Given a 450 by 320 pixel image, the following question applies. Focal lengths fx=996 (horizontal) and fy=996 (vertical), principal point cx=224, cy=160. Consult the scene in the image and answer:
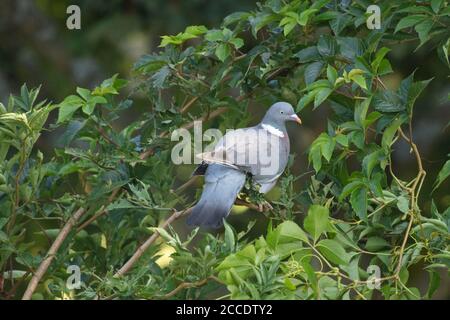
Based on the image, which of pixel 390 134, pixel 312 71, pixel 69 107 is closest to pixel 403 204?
pixel 390 134

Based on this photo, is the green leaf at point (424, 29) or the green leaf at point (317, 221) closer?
the green leaf at point (317, 221)

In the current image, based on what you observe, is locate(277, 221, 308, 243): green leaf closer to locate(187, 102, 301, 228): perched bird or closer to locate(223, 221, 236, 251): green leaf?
locate(223, 221, 236, 251): green leaf

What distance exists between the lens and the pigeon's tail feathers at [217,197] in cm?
298

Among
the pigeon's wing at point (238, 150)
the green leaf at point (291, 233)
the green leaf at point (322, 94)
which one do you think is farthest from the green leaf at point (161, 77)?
the green leaf at point (291, 233)

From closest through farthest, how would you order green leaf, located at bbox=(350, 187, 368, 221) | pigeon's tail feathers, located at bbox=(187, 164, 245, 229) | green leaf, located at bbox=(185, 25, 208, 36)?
green leaf, located at bbox=(350, 187, 368, 221), pigeon's tail feathers, located at bbox=(187, 164, 245, 229), green leaf, located at bbox=(185, 25, 208, 36)

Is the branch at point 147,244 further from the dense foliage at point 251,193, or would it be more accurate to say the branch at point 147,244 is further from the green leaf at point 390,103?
the green leaf at point 390,103

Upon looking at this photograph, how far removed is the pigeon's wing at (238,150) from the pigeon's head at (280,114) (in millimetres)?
95

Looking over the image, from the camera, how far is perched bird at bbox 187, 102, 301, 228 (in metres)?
3.01

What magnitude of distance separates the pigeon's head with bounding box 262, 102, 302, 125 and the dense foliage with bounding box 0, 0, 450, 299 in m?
0.04

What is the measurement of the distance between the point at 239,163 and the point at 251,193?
102mm

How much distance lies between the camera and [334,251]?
2.61m

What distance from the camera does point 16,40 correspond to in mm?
6805

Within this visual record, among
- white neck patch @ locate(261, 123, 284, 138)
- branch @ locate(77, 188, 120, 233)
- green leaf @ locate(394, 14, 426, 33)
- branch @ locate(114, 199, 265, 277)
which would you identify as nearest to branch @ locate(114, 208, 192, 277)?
branch @ locate(114, 199, 265, 277)
